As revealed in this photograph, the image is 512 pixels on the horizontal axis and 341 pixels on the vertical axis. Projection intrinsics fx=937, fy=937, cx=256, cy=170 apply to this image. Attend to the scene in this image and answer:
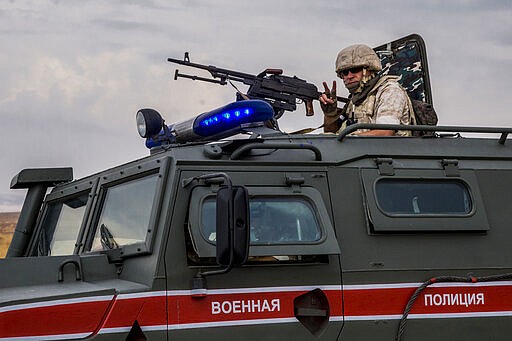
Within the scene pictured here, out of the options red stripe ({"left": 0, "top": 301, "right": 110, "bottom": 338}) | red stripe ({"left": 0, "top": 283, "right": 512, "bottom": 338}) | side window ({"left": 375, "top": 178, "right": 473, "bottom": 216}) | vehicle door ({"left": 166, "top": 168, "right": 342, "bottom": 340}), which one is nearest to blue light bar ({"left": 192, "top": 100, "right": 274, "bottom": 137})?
vehicle door ({"left": 166, "top": 168, "right": 342, "bottom": 340})

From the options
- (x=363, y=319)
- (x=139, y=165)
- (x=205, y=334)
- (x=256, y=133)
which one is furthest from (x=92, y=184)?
(x=363, y=319)

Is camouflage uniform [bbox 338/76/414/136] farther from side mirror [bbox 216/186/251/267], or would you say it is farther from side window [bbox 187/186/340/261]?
side mirror [bbox 216/186/251/267]

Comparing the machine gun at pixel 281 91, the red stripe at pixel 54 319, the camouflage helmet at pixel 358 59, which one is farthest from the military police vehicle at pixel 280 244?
the machine gun at pixel 281 91

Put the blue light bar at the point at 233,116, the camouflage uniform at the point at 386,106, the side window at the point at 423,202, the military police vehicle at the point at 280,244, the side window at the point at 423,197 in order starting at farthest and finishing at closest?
the camouflage uniform at the point at 386,106 < the blue light bar at the point at 233,116 < the side window at the point at 423,197 < the side window at the point at 423,202 < the military police vehicle at the point at 280,244

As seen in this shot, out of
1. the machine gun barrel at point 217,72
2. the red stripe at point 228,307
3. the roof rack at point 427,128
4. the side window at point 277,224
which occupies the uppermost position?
the machine gun barrel at point 217,72

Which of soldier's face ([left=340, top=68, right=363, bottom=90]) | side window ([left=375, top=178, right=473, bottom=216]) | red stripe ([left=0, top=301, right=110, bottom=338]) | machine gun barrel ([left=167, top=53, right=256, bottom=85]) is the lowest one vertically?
red stripe ([left=0, top=301, right=110, bottom=338])

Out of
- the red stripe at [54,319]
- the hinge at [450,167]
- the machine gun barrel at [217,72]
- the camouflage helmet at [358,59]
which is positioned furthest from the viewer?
the machine gun barrel at [217,72]

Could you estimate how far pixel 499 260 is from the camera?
20.1 feet

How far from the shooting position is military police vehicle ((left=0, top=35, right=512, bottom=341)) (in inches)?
205

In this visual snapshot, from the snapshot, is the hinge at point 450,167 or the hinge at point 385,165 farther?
the hinge at point 450,167

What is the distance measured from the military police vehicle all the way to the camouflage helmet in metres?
1.39

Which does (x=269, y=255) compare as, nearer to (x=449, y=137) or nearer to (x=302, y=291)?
(x=302, y=291)

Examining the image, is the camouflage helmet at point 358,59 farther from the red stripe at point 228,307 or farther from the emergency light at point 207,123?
the red stripe at point 228,307

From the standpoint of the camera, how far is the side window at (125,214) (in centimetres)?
568
